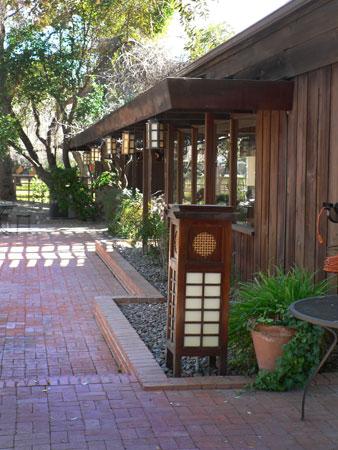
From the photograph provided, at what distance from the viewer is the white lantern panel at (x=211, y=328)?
4707 mm

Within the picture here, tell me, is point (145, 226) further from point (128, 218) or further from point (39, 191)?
point (39, 191)

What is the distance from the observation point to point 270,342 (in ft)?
14.6

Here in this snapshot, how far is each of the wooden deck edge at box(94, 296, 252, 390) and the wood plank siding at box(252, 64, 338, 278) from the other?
167 centimetres

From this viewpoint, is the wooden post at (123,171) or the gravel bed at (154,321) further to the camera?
the wooden post at (123,171)

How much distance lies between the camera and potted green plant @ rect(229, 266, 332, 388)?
4457mm

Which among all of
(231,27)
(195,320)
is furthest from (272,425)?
(231,27)

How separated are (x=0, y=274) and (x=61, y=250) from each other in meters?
3.14

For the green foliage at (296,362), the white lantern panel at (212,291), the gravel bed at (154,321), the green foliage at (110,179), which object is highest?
the green foliage at (110,179)

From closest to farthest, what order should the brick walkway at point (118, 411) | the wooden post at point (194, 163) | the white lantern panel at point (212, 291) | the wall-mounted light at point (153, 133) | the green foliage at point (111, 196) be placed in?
the brick walkway at point (118, 411) < the white lantern panel at point (212, 291) < the wall-mounted light at point (153, 133) < the wooden post at point (194, 163) < the green foliage at point (111, 196)

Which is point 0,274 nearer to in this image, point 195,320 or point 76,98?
point 195,320

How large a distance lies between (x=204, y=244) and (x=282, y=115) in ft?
9.32

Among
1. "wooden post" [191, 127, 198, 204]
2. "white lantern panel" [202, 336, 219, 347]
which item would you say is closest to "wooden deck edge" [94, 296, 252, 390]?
"white lantern panel" [202, 336, 219, 347]

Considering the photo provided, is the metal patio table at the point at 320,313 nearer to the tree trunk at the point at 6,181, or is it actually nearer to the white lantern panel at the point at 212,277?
the white lantern panel at the point at 212,277

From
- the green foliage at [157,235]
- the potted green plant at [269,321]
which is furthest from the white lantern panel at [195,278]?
the green foliage at [157,235]
